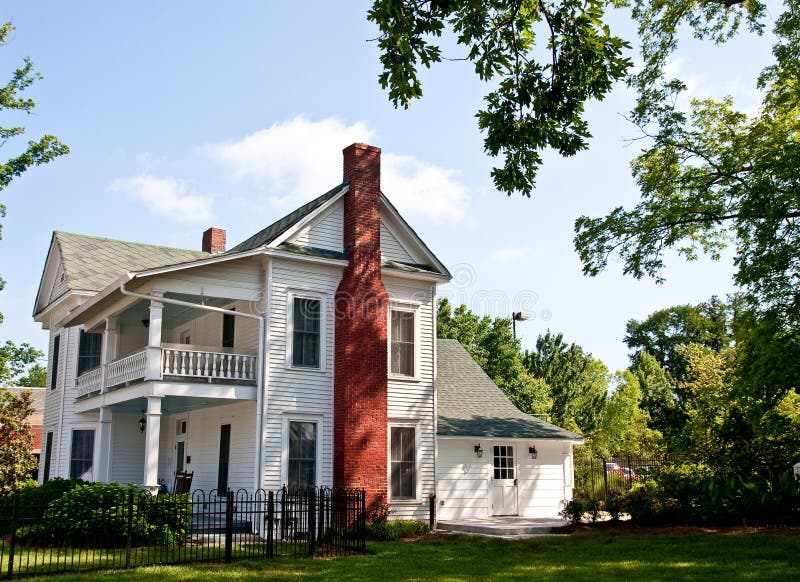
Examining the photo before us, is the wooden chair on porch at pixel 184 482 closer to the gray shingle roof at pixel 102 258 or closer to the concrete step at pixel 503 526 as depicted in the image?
the concrete step at pixel 503 526

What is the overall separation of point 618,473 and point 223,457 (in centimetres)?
1266

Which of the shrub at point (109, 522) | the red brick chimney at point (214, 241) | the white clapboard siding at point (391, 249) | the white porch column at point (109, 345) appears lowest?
the shrub at point (109, 522)

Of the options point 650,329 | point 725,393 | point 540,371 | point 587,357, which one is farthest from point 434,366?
point 650,329

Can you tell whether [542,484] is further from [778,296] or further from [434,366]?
[778,296]

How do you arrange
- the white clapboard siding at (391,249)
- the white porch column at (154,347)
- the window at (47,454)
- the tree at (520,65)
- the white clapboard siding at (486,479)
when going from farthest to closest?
the window at (47,454), the white clapboard siding at (486,479), the white clapboard siding at (391,249), the white porch column at (154,347), the tree at (520,65)

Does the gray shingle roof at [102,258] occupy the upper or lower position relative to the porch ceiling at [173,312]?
upper

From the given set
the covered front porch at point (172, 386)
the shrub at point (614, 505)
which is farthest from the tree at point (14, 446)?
the shrub at point (614, 505)

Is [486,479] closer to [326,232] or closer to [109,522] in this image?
[326,232]

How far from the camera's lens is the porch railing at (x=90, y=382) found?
70.8ft

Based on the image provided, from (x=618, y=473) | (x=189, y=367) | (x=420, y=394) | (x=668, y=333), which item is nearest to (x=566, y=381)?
(x=618, y=473)

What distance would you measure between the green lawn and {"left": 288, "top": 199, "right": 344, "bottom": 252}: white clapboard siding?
793cm

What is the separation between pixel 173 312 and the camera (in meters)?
22.7

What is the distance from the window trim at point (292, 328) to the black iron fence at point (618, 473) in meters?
8.70

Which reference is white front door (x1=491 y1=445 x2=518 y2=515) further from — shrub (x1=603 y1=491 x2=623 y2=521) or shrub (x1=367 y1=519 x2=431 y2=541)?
shrub (x1=603 y1=491 x2=623 y2=521)
